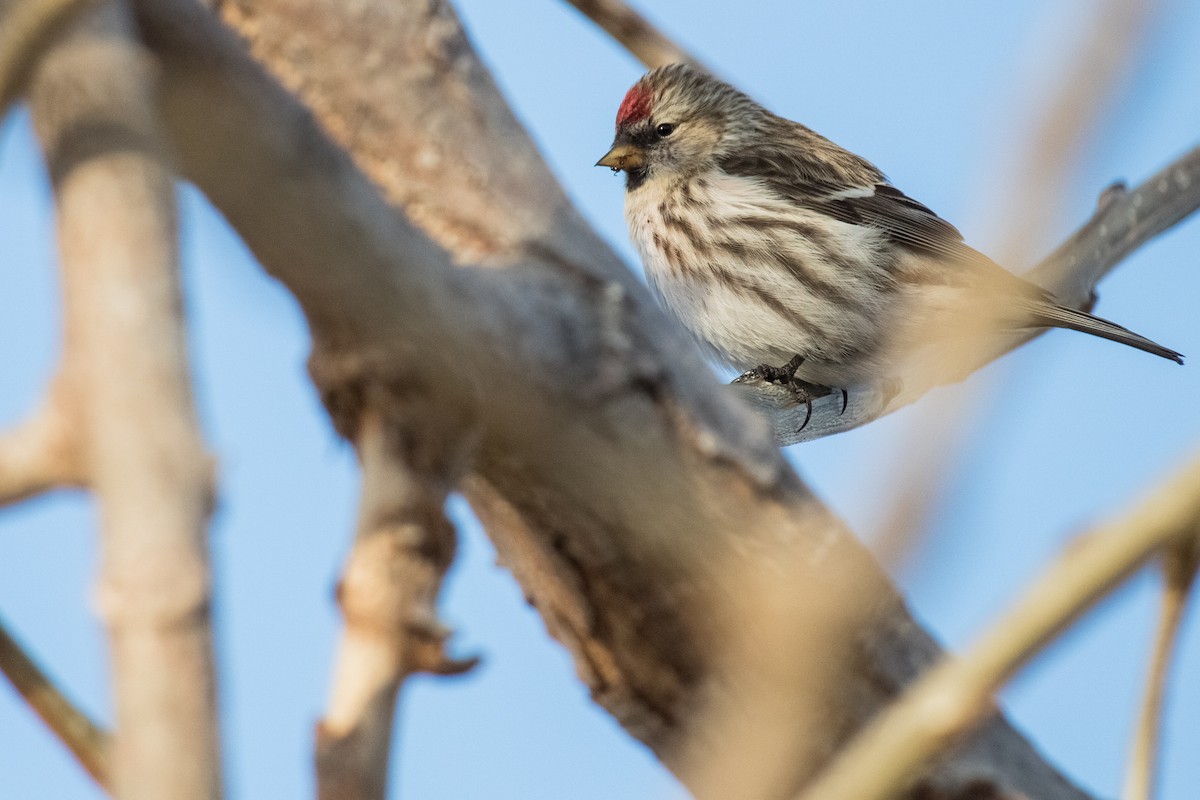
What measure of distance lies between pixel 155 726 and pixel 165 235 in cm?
33

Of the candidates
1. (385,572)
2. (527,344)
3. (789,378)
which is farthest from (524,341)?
(789,378)

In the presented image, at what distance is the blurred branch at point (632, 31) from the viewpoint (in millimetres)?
3330

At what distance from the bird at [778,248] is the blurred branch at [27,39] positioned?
129 inches

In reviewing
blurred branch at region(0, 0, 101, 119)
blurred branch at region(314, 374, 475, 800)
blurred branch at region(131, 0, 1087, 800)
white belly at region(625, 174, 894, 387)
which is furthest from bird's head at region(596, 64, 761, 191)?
blurred branch at region(0, 0, 101, 119)

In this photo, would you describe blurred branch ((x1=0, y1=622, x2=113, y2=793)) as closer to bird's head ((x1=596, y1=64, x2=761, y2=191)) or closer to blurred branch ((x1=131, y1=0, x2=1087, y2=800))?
blurred branch ((x1=131, y1=0, x2=1087, y2=800))

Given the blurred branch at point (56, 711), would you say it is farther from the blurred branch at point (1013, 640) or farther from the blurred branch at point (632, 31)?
the blurred branch at point (632, 31)

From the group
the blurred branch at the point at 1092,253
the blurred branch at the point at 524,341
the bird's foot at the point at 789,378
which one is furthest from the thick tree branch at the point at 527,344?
the bird's foot at the point at 789,378

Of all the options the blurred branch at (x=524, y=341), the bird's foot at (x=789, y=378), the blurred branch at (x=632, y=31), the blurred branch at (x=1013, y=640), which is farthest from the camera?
the bird's foot at (x=789, y=378)

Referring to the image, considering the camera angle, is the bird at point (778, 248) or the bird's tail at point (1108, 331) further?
the bird at point (778, 248)

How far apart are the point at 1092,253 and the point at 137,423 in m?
3.83

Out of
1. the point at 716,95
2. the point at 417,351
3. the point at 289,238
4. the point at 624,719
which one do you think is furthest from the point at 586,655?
the point at 716,95

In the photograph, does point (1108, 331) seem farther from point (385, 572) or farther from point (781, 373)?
point (385, 572)

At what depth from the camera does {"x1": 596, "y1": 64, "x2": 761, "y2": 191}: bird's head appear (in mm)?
5105

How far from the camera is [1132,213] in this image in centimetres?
407
